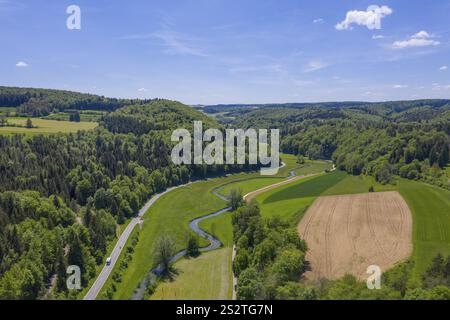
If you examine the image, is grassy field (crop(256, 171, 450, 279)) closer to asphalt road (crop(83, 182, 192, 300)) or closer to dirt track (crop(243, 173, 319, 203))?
dirt track (crop(243, 173, 319, 203))

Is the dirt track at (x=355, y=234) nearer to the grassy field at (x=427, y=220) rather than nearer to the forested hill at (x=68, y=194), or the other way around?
the grassy field at (x=427, y=220)

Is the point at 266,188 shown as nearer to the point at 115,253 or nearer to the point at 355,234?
the point at 355,234

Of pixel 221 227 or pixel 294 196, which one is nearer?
pixel 221 227

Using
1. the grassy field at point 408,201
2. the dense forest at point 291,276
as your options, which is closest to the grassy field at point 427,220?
the grassy field at point 408,201

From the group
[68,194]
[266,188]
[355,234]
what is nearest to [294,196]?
[266,188]
